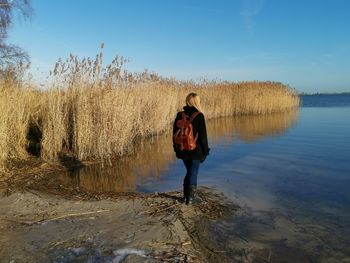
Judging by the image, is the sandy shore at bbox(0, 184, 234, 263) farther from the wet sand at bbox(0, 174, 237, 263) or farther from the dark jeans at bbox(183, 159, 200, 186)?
the dark jeans at bbox(183, 159, 200, 186)

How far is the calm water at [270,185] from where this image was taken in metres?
4.95

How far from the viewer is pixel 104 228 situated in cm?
509

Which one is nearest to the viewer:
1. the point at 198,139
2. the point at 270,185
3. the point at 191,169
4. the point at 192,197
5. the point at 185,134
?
the point at 185,134

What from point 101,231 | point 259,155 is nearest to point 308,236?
point 101,231

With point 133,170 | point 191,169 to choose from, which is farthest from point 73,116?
point 191,169

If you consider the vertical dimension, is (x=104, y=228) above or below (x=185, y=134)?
below

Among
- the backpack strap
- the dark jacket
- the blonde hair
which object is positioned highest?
the blonde hair

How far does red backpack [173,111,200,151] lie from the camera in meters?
5.86

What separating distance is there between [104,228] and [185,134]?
1.79 meters

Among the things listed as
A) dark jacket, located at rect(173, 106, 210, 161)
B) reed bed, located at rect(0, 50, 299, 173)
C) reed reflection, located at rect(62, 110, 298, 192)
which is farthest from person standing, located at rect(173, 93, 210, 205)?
reed bed, located at rect(0, 50, 299, 173)

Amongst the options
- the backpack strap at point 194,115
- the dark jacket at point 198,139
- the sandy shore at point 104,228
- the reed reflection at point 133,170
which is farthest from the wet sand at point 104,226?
the backpack strap at point 194,115

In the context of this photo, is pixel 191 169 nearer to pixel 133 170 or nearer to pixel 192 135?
pixel 192 135

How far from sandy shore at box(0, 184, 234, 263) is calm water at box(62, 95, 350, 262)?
0.43 meters

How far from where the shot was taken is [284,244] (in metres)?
4.96
